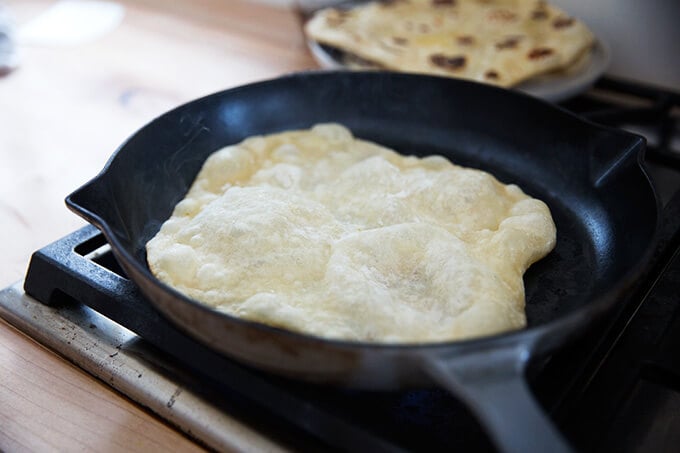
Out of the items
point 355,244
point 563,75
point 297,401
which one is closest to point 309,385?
point 297,401

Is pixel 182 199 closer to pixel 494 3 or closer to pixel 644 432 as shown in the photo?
pixel 644 432

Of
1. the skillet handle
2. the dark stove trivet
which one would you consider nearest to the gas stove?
the dark stove trivet

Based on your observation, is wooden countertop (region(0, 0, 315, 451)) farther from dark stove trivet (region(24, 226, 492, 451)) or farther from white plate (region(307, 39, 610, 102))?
white plate (region(307, 39, 610, 102))

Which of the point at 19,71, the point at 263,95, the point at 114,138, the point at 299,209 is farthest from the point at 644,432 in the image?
the point at 19,71

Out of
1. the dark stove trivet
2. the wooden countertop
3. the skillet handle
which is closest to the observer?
the skillet handle

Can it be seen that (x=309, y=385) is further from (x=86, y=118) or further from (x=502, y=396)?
(x=86, y=118)

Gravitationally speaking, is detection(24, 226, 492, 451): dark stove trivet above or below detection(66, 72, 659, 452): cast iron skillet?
below
